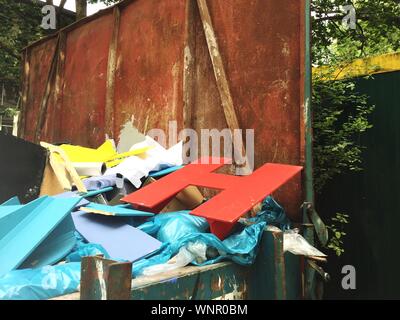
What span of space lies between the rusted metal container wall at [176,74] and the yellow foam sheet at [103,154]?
0.30 metres

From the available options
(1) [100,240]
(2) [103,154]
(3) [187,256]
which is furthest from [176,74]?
(3) [187,256]

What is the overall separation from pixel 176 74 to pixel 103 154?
3.51 ft

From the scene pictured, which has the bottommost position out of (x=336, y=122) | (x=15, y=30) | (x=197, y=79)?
(x=336, y=122)

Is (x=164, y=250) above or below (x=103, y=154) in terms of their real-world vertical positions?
below

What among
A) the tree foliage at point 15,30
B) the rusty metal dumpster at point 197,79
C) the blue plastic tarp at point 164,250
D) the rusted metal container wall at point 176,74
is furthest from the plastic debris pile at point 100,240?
the tree foliage at point 15,30

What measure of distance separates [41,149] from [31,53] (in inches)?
127

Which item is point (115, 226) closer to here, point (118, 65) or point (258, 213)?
point (258, 213)

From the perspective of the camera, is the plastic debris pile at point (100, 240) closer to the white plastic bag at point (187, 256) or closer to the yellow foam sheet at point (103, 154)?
the white plastic bag at point (187, 256)

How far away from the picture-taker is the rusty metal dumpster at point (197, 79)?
7.45ft

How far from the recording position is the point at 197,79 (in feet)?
9.94

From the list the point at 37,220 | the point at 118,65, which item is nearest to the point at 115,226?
the point at 37,220

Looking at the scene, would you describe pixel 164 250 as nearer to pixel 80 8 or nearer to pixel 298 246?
pixel 298 246
